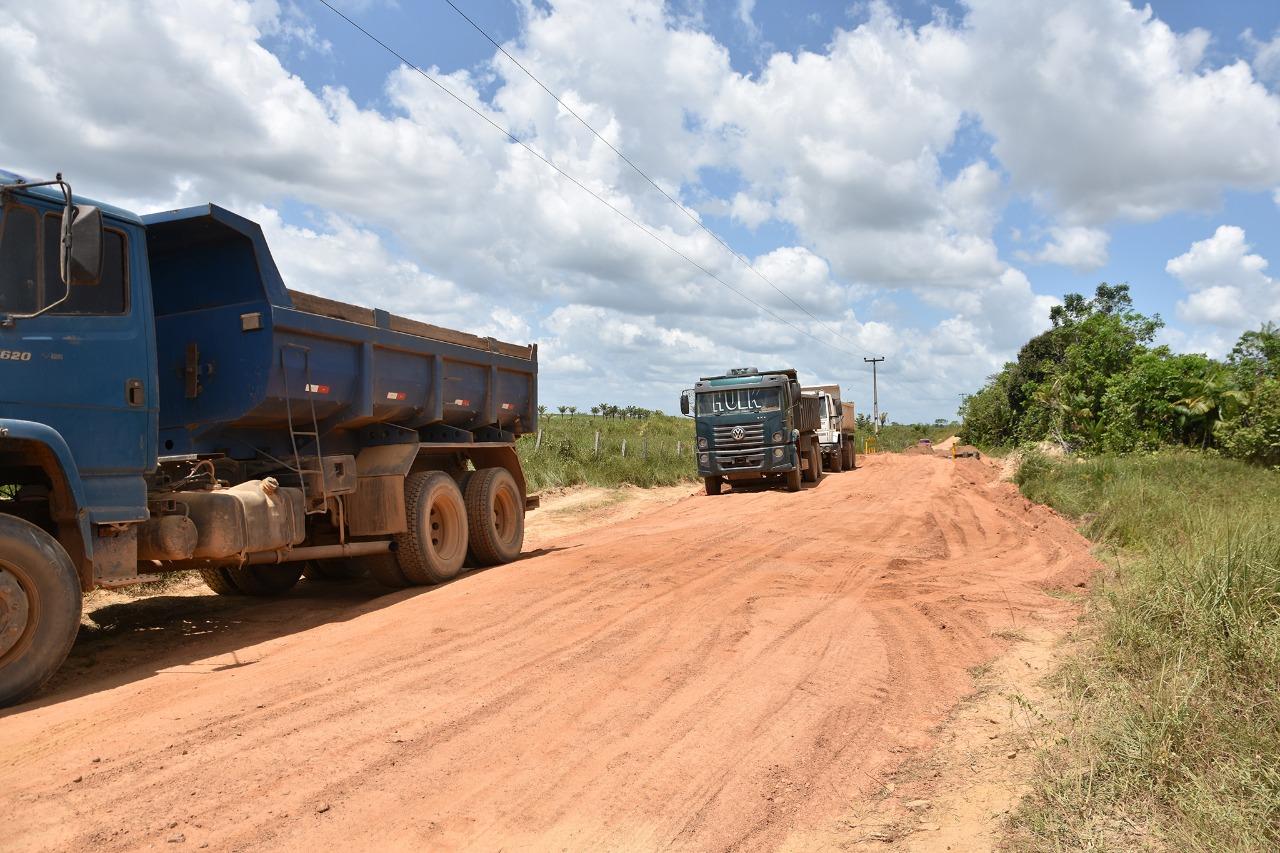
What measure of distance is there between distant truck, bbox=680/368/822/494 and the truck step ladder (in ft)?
45.0

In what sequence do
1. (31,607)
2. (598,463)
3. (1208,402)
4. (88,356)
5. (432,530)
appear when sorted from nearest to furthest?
Result: (31,607) < (88,356) < (432,530) < (598,463) < (1208,402)

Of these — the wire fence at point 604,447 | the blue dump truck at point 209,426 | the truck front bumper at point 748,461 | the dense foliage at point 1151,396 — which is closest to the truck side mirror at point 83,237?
the blue dump truck at point 209,426

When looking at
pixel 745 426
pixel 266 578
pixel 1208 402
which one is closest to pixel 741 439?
pixel 745 426

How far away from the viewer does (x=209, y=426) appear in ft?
25.1

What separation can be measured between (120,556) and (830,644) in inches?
197

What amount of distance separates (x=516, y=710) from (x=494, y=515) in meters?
5.77

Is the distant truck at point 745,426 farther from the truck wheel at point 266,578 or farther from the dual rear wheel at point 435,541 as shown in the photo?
the truck wheel at point 266,578

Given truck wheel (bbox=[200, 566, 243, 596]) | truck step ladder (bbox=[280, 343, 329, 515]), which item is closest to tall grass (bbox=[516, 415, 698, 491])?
truck wheel (bbox=[200, 566, 243, 596])

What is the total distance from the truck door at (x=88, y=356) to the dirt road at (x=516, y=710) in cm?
145

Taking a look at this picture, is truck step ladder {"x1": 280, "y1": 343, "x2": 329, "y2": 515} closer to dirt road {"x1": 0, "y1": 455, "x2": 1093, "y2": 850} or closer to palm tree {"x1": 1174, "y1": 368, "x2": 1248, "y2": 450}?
dirt road {"x1": 0, "y1": 455, "x2": 1093, "y2": 850}

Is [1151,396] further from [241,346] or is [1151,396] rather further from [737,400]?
[241,346]

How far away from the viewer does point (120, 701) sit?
5426mm

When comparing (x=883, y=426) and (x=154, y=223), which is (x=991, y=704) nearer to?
(x=154, y=223)

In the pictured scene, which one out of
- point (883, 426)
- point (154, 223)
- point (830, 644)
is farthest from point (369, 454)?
point (883, 426)
